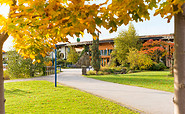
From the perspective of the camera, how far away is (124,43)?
28.7m

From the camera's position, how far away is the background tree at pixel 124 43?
27.8 m

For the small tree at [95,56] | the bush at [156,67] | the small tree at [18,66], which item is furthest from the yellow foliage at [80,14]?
the bush at [156,67]

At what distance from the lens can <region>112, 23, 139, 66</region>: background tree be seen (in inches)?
1093

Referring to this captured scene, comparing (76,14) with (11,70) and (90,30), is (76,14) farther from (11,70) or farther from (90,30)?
(11,70)

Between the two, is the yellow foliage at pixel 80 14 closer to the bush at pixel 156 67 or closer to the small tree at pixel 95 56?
the small tree at pixel 95 56

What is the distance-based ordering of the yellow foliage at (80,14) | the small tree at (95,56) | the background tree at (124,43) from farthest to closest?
the background tree at (124,43) → the small tree at (95,56) → the yellow foliage at (80,14)

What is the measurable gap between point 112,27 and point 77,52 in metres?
38.0

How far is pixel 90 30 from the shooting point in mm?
2545

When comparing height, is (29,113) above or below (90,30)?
below

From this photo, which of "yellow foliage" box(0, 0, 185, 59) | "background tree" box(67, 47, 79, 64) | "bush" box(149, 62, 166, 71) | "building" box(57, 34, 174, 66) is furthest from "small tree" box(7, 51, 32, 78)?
"background tree" box(67, 47, 79, 64)

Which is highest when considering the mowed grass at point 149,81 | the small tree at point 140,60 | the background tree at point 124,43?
the background tree at point 124,43

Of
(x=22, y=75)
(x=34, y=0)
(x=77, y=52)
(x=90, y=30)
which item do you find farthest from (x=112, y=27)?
(x=77, y=52)

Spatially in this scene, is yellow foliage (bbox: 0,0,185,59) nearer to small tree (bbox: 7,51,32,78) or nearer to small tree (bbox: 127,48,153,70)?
small tree (bbox: 7,51,32,78)

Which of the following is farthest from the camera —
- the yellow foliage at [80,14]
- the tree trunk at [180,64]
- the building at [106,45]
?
the building at [106,45]
